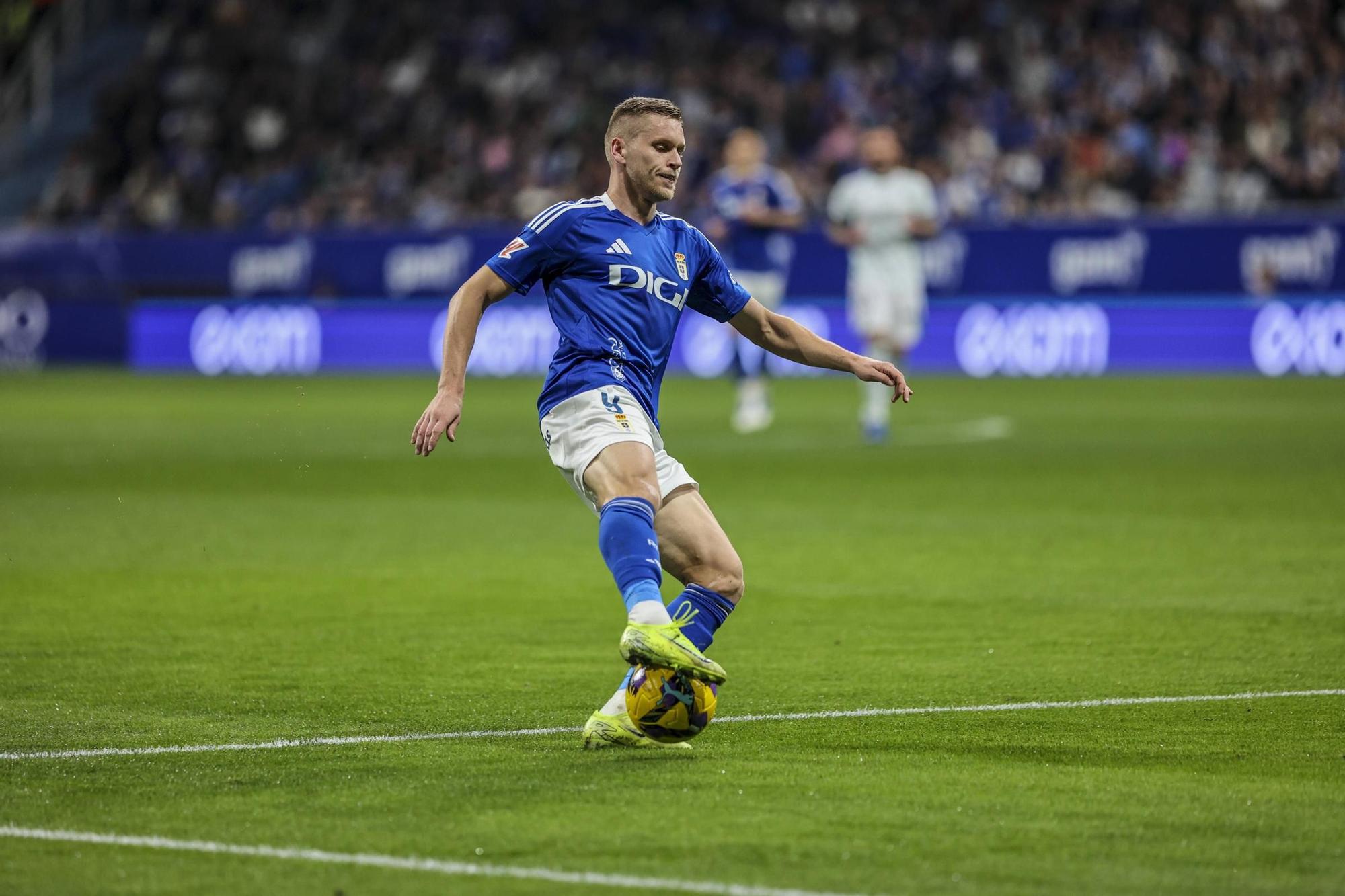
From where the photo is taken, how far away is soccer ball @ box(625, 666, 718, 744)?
19.1 ft

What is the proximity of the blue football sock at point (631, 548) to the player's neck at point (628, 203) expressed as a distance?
97cm

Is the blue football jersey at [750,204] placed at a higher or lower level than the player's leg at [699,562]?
higher

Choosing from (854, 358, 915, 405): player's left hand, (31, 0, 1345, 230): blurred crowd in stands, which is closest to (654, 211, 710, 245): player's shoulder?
(854, 358, 915, 405): player's left hand

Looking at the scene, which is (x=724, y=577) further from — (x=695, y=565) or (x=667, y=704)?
(x=667, y=704)

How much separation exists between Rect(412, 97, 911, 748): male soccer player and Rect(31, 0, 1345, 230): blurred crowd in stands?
Result: 76.4 ft

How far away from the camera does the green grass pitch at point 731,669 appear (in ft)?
15.7

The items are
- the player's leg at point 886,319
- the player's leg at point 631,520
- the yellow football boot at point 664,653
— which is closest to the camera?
the yellow football boot at point 664,653

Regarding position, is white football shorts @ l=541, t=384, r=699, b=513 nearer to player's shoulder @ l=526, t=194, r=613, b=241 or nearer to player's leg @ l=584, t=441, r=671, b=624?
player's leg @ l=584, t=441, r=671, b=624

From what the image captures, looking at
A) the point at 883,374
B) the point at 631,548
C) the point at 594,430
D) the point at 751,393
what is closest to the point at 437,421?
the point at 594,430

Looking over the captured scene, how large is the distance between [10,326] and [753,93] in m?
12.3

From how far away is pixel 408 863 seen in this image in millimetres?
4637

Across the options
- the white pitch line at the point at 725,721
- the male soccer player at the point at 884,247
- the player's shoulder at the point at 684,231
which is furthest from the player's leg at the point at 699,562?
the male soccer player at the point at 884,247

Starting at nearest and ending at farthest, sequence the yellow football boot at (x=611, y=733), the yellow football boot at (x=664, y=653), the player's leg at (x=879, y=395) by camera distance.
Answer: the yellow football boot at (x=664, y=653)
the yellow football boot at (x=611, y=733)
the player's leg at (x=879, y=395)

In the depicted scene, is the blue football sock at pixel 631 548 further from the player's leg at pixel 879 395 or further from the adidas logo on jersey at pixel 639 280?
the player's leg at pixel 879 395
